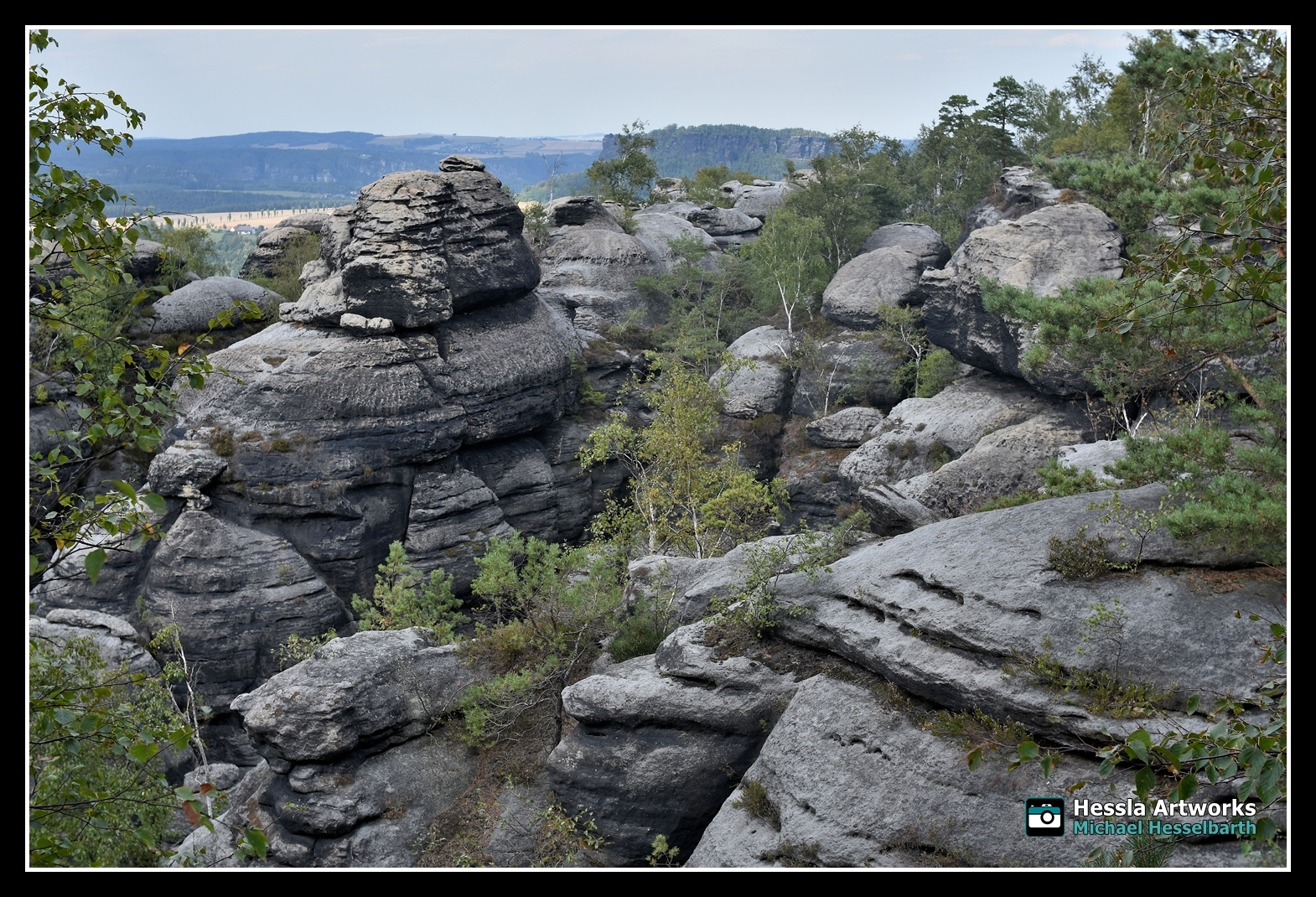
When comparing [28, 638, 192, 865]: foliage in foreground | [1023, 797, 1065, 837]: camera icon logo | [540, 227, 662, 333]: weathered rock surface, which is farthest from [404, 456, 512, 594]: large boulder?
[1023, 797, 1065, 837]: camera icon logo

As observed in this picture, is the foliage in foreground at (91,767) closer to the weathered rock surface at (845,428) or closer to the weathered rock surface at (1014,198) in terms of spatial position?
the weathered rock surface at (845,428)

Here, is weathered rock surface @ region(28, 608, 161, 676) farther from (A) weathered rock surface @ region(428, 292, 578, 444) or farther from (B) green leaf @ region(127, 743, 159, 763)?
(B) green leaf @ region(127, 743, 159, 763)

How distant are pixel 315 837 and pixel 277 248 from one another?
5102 centimetres

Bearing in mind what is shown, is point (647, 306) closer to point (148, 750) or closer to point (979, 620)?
point (979, 620)

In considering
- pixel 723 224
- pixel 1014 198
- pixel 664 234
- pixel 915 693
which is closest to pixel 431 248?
pixel 1014 198

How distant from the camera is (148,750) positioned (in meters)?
5.51

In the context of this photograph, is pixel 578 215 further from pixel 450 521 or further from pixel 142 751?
pixel 142 751

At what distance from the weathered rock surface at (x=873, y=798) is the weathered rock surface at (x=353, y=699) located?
6.57 m

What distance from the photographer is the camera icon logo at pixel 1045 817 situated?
35.1ft

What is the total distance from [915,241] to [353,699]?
43.1m

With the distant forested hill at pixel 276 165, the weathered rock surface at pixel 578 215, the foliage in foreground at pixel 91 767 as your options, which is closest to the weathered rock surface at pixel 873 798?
the foliage in foreground at pixel 91 767

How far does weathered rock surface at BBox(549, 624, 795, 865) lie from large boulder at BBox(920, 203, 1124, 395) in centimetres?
1832

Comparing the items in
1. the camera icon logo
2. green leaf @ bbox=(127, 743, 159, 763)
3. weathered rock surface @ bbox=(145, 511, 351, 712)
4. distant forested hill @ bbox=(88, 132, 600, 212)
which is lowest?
weathered rock surface @ bbox=(145, 511, 351, 712)

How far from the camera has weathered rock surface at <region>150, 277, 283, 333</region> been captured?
44219mm
